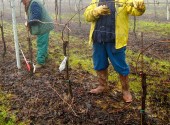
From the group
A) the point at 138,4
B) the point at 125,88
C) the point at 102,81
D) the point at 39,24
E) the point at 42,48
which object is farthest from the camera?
the point at 42,48

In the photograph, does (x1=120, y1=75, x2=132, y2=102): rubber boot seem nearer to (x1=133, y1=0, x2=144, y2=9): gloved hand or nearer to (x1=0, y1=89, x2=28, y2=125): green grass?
(x1=133, y1=0, x2=144, y2=9): gloved hand

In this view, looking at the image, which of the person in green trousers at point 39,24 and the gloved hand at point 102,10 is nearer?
the gloved hand at point 102,10

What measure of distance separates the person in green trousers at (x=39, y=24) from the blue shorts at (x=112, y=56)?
97.8 inches

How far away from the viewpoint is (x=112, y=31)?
4754 millimetres

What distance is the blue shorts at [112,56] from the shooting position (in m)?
4.81

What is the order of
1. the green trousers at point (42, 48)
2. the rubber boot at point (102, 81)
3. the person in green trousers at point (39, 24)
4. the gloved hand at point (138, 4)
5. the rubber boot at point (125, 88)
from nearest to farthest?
1. the gloved hand at point (138, 4)
2. the rubber boot at point (125, 88)
3. the rubber boot at point (102, 81)
4. the person in green trousers at point (39, 24)
5. the green trousers at point (42, 48)

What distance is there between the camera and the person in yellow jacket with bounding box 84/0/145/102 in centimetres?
454

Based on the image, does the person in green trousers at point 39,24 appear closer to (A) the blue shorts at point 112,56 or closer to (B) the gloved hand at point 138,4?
(A) the blue shorts at point 112,56

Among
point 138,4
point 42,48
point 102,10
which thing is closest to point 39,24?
point 42,48

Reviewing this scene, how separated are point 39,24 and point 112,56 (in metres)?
2.89

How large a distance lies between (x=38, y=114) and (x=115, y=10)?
Result: 2.28m

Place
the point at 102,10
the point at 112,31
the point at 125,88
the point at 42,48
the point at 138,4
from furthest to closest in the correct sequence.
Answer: the point at 42,48 → the point at 125,88 → the point at 112,31 → the point at 102,10 → the point at 138,4

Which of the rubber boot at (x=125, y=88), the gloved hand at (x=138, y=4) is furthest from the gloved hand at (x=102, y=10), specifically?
the rubber boot at (x=125, y=88)

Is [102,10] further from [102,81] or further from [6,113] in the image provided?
[6,113]
